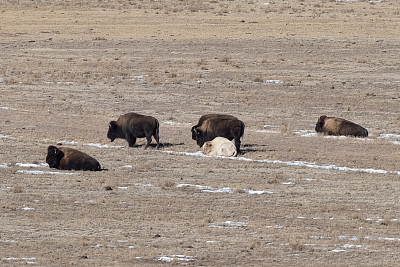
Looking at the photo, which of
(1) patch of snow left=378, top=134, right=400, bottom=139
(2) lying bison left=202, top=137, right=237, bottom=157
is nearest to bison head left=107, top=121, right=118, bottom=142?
(2) lying bison left=202, top=137, right=237, bottom=157

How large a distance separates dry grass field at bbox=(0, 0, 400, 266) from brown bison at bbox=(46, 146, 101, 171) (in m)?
0.30

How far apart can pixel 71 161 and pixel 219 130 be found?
172 inches

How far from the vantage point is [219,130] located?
867 inches

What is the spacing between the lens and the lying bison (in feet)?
70.5

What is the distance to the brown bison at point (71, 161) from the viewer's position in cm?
1923

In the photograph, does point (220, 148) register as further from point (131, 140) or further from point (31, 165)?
point (31, 165)

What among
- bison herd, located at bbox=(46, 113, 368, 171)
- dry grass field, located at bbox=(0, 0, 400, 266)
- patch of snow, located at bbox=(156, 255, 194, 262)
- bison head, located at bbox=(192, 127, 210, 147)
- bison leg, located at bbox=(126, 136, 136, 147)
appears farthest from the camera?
bison leg, located at bbox=(126, 136, 136, 147)

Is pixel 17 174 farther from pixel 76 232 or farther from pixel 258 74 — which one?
pixel 258 74

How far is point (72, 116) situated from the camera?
97.6 ft

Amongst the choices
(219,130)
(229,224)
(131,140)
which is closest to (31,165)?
(131,140)

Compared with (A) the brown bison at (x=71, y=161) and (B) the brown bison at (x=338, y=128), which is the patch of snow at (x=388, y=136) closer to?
(B) the brown bison at (x=338, y=128)

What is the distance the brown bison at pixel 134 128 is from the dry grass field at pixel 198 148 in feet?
1.25

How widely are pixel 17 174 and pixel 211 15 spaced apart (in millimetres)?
46024

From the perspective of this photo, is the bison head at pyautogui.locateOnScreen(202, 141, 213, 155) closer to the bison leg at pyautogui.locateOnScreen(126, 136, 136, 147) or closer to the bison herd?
the bison herd
